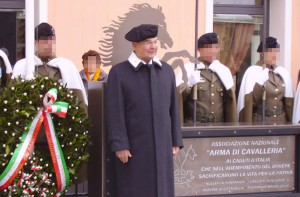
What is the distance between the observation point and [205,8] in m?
8.72

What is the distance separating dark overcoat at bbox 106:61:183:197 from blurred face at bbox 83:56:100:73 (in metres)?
1.64

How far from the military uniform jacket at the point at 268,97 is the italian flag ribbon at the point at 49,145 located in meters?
2.11

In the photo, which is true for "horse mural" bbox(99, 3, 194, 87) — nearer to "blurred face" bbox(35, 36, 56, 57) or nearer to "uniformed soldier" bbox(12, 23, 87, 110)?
"uniformed soldier" bbox(12, 23, 87, 110)

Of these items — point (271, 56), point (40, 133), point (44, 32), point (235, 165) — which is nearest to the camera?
point (40, 133)

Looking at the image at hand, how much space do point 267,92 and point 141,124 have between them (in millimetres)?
2161

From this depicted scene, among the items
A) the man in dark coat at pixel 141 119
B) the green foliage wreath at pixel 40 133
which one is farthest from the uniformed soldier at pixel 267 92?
the green foliage wreath at pixel 40 133

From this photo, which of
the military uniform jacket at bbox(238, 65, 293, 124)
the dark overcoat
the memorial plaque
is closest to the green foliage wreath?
the dark overcoat

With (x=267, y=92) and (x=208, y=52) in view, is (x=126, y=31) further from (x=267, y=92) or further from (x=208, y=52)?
(x=267, y=92)

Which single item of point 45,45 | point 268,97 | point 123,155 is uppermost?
point 45,45

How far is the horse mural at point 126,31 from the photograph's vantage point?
5477 mm

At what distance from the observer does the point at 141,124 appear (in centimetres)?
477

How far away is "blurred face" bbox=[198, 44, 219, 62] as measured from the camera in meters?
6.12

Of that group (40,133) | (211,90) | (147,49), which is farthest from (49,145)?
(211,90)

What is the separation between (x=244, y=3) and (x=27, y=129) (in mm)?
5505
